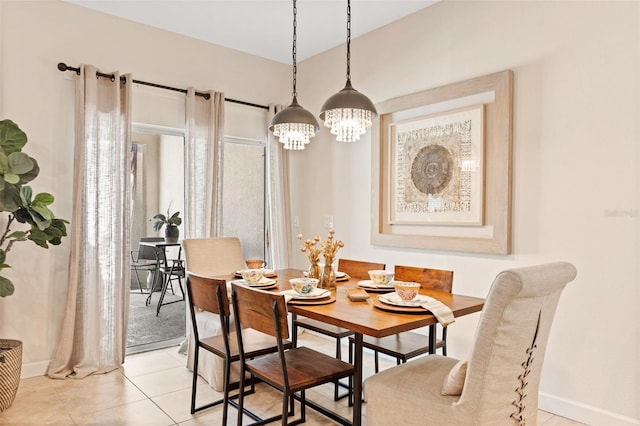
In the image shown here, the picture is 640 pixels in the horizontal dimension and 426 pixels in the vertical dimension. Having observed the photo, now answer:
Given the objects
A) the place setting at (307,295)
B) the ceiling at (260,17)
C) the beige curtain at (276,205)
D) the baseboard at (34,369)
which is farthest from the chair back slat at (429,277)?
the baseboard at (34,369)

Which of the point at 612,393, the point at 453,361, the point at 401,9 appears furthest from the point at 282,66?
the point at 612,393

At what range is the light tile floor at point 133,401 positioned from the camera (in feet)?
8.52

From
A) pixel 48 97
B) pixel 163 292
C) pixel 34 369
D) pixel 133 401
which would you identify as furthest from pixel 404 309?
pixel 48 97

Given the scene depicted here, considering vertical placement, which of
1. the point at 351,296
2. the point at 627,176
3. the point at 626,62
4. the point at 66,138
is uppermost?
the point at 626,62

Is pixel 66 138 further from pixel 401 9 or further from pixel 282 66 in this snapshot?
pixel 401 9

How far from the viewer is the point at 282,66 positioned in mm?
4723

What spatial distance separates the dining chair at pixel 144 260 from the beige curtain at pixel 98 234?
0.26 meters

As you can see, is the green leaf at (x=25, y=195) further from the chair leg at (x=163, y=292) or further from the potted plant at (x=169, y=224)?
the chair leg at (x=163, y=292)

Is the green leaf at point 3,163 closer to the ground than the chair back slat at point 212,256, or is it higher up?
higher up

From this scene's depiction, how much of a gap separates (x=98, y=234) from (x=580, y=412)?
11.6ft

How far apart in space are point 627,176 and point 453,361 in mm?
1446

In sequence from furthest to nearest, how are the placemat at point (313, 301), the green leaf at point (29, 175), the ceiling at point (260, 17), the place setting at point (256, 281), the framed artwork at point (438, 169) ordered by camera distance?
the ceiling at point (260, 17), the framed artwork at point (438, 169), the green leaf at point (29, 175), the place setting at point (256, 281), the placemat at point (313, 301)

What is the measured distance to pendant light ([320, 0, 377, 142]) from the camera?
2363 mm

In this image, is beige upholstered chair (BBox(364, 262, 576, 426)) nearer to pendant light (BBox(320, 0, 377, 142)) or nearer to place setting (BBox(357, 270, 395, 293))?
place setting (BBox(357, 270, 395, 293))
